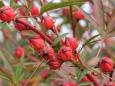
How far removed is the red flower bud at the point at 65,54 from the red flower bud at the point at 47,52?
0.08 feet

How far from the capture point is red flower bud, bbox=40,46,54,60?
49.5 inches

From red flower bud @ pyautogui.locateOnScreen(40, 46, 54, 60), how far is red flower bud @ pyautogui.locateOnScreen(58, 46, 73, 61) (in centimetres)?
3

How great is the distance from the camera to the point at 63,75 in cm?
141

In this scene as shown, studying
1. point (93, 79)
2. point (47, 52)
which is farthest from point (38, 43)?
point (93, 79)

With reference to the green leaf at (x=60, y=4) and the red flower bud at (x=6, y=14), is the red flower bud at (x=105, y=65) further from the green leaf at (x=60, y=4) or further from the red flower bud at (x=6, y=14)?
the red flower bud at (x=6, y=14)

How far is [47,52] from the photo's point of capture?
1.25 meters

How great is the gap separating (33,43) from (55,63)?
111 mm

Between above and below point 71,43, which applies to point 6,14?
above

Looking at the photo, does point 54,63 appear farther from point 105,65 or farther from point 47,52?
point 105,65

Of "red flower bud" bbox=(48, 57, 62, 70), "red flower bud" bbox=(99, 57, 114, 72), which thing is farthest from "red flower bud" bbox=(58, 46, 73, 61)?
"red flower bud" bbox=(99, 57, 114, 72)

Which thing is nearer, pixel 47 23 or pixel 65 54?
pixel 65 54

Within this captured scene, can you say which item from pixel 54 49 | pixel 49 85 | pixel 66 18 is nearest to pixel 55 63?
pixel 54 49

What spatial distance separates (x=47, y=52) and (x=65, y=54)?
0.06 metres

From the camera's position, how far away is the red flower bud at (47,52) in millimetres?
1257
